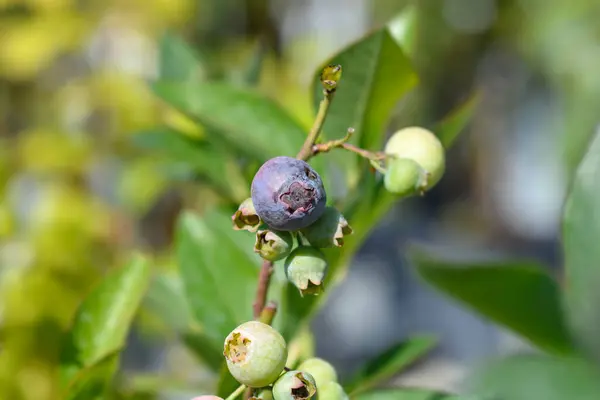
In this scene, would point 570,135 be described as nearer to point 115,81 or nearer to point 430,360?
point 430,360

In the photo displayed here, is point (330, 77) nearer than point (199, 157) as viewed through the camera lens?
Yes

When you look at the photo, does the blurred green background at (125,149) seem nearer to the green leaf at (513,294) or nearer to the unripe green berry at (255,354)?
the green leaf at (513,294)

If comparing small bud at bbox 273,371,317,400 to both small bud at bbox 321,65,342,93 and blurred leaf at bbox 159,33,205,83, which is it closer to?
small bud at bbox 321,65,342,93

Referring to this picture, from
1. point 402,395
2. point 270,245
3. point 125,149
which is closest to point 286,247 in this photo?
point 270,245

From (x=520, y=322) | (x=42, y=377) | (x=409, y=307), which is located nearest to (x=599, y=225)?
(x=520, y=322)

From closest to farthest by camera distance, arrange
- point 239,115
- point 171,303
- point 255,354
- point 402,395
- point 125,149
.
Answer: point 255,354 < point 402,395 < point 239,115 < point 171,303 < point 125,149

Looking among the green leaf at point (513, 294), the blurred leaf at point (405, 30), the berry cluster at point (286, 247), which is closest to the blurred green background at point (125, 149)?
the blurred leaf at point (405, 30)

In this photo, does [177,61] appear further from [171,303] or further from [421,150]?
[421,150]
